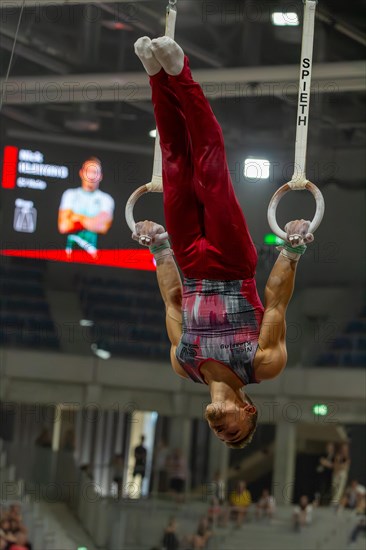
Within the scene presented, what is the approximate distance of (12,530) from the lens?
31.7 feet

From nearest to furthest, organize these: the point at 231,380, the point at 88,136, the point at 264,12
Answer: the point at 231,380 → the point at 264,12 → the point at 88,136

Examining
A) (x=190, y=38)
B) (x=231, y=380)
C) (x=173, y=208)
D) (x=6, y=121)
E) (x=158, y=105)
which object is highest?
(x=190, y=38)

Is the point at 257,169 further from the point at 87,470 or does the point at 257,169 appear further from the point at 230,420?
the point at 230,420

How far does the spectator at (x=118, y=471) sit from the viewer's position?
10.2 metres

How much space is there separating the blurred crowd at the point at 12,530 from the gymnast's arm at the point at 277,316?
549cm

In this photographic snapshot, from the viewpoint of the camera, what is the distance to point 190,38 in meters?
10.2

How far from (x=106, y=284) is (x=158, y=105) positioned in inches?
230

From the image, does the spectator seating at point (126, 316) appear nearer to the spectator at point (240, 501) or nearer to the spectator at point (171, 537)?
the spectator at point (240, 501)

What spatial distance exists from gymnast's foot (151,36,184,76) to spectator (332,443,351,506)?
6.11 metres

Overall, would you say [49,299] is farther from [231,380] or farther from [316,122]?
[231,380]

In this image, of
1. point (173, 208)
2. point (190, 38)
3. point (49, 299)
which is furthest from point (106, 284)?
point (173, 208)

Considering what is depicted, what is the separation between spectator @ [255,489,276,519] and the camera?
9.92m

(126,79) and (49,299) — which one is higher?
(126,79)

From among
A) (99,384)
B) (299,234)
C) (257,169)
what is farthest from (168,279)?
(99,384)
